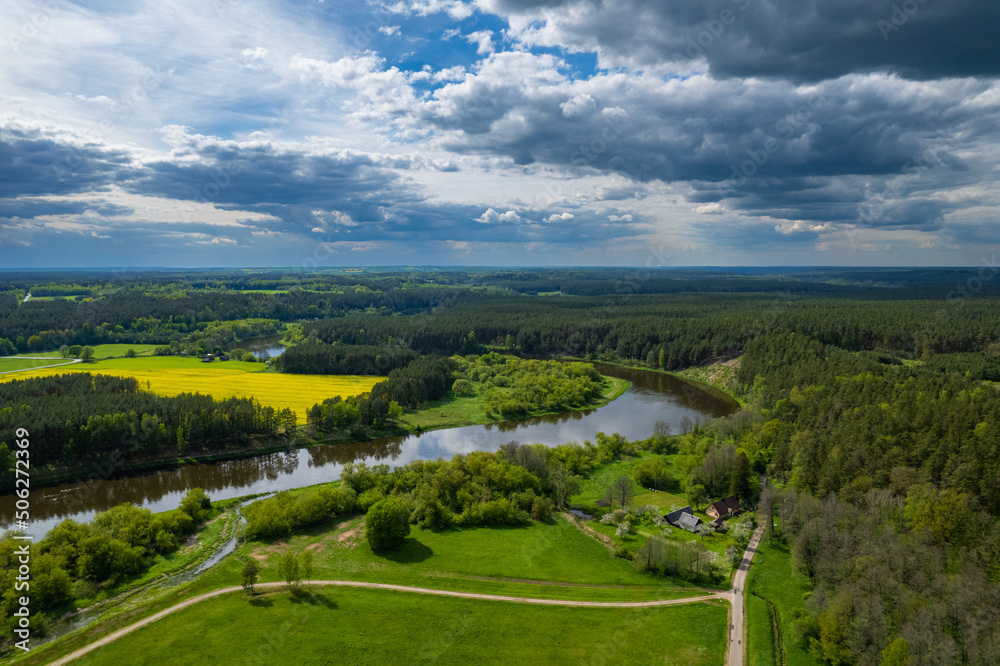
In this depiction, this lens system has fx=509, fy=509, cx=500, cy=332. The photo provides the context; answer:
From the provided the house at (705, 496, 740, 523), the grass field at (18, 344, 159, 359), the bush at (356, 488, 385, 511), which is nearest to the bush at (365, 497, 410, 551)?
the bush at (356, 488, 385, 511)

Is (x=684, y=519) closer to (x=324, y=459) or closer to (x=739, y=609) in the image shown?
(x=739, y=609)

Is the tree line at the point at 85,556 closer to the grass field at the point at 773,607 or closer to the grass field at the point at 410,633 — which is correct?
the grass field at the point at 410,633

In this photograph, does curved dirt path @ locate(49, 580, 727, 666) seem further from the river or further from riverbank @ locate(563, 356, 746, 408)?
riverbank @ locate(563, 356, 746, 408)

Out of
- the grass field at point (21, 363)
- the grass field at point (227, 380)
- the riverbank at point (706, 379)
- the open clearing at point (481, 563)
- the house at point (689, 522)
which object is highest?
the grass field at point (21, 363)

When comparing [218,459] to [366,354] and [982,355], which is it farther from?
[982,355]

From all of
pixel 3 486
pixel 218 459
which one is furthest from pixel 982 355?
pixel 3 486

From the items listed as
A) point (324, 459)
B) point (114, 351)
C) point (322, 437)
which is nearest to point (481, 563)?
point (324, 459)

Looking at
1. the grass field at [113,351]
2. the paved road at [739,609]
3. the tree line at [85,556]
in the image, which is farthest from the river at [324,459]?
the grass field at [113,351]
